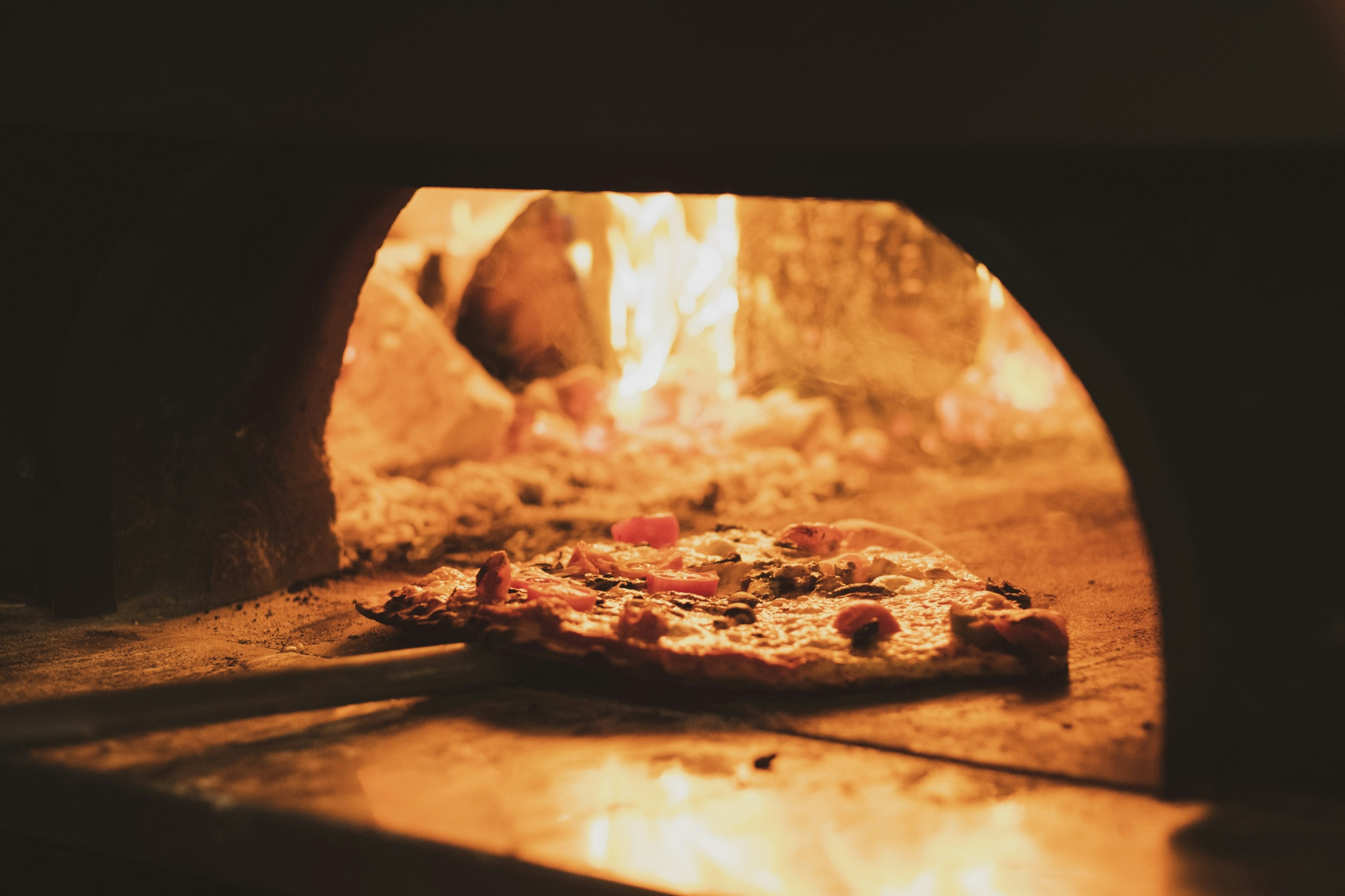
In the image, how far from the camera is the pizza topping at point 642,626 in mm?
1810

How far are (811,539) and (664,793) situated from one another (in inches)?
44.8

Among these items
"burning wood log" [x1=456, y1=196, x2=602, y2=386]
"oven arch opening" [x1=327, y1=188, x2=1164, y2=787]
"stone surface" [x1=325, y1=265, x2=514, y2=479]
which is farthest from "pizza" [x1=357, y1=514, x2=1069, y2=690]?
"burning wood log" [x1=456, y1=196, x2=602, y2=386]

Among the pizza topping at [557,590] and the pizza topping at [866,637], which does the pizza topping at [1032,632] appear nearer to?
the pizza topping at [866,637]

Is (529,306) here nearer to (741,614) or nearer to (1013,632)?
(741,614)

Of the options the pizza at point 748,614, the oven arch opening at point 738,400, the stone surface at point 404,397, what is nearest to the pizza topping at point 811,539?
the pizza at point 748,614

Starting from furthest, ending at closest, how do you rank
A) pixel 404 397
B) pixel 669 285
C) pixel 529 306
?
1. pixel 669 285
2. pixel 529 306
3. pixel 404 397

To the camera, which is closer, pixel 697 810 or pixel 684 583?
pixel 697 810

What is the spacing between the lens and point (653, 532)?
8.59 ft

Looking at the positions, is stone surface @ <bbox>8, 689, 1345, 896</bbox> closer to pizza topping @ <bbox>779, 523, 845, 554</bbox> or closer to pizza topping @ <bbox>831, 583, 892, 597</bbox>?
pizza topping @ <bbox>831, 583, 892, 597</bbox>

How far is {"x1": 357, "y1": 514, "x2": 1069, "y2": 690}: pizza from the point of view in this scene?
1.78m

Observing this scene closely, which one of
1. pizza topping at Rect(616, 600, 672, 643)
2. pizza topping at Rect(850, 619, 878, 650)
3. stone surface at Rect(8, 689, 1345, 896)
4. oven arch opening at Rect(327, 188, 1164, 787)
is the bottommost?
Result: stone surface at Rect(8, 689, 1345, 896)

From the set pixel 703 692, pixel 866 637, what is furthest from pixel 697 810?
pixel 866 637

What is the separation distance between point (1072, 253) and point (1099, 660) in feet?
3.06

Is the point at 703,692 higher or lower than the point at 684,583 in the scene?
lower
